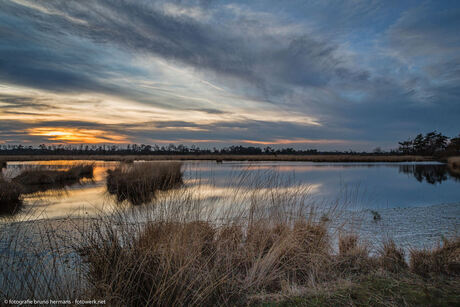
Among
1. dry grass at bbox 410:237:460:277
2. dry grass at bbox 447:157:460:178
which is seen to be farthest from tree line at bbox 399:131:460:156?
dry grass at bbox 410:237:460:277

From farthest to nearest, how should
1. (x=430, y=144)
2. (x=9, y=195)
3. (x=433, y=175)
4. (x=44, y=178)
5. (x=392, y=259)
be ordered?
(x=430, y=144) < (x=433, y=175) < (x=44, y=178) < (x=9, y=195) < (x=392, y=259)

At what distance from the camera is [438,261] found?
4.10 metres

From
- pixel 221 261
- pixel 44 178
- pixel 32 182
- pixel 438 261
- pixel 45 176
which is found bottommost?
pixel 32 182

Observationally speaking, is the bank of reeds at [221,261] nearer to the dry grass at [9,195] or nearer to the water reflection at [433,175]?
the dry grass at [9,195]

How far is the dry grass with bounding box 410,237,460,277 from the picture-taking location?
389 cm

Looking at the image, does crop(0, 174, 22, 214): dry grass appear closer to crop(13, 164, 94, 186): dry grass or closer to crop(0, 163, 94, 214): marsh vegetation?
crop(0, 163, 94, 214): marsh vegetation

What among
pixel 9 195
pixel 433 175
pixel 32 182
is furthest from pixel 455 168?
pixel 32 182

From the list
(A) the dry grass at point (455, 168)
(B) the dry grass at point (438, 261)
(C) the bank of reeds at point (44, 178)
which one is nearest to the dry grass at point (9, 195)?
(C) the bank of reeds at point (44, 178)

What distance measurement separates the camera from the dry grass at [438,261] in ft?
12.8

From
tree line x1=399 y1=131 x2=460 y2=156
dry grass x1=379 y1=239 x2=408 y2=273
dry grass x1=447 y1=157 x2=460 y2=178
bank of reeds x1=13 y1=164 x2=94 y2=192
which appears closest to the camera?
dry grass x1=379 y1=239 x2=408 y2=273

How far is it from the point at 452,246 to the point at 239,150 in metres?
94.6

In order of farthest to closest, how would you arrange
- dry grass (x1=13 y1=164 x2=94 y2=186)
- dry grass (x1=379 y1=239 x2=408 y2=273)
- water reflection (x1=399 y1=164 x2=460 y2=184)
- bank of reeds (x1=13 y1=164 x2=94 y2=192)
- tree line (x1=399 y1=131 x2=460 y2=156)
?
1. tree line (x1=399 y1=131 x2=460 y2=156)
2. water reflection (x1=399 y1=164 x2=460 y2=184)
3. dry grass (x1=13 y1=164 x2=94 y2=186)
4. bank of reeds (x1=13 y1=164 x2=94 y2=192)
5. dry grass (x1=379 y1=239 x2=408 y2=273)

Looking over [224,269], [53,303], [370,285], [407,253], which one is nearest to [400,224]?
[407,253]

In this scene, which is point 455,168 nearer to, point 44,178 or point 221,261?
point 221,261
